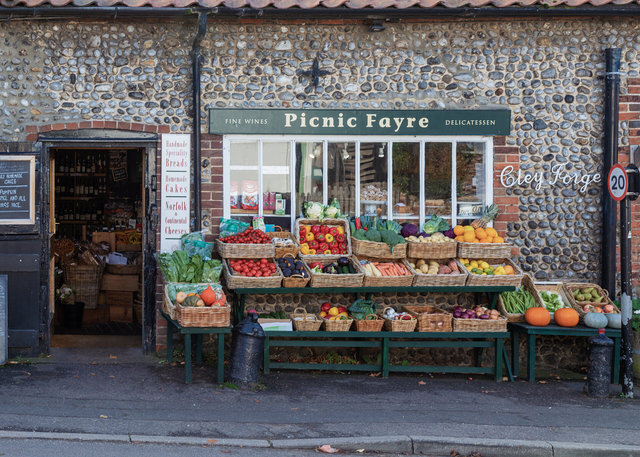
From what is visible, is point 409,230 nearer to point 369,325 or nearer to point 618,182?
point 369,325

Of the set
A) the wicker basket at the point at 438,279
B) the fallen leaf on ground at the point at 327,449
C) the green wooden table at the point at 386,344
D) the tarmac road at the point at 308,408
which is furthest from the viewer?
the wicker basket at the point at 438,279

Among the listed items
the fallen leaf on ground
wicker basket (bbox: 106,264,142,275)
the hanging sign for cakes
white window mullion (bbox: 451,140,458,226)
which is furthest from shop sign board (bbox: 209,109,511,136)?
the fallen leaf on ground

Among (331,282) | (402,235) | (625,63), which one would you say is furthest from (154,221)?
(625,63)

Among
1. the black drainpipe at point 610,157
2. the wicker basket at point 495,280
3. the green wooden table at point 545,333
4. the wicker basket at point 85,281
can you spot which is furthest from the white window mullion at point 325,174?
the wicker basket at point 85,281

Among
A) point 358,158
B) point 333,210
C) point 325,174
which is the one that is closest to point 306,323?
point 333,210

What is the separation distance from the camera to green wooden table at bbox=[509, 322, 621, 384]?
9.16 metres

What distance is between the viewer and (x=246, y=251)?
30.0ft

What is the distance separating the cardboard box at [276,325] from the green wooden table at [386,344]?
Answer: 3.3 inches

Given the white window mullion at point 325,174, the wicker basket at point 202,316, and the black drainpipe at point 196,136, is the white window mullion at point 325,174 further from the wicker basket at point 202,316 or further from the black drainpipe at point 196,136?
the wicker basket at point 202,316

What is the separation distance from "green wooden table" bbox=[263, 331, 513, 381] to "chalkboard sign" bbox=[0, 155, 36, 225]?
3410 mm

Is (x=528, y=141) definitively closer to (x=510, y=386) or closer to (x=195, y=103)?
(x=510, y=386)

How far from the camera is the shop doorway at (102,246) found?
988cm

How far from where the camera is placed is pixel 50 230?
1002cm

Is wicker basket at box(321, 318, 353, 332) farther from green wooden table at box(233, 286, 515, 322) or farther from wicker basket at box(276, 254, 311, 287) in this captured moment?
wicker basket at box(276, 254, 311, 287)
